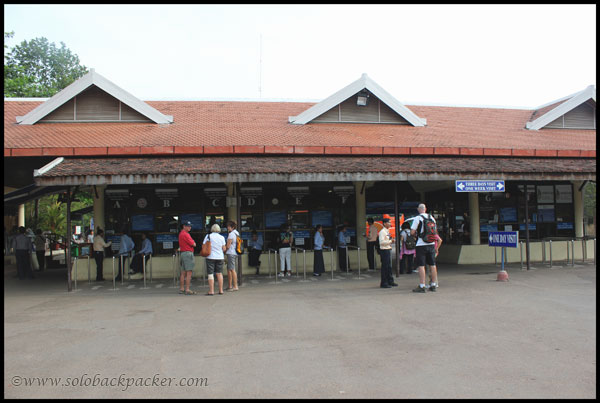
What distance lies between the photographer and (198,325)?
280 inches

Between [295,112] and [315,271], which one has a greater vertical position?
[295,112]

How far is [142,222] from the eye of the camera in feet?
46.9

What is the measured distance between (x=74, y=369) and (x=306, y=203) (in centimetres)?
1033

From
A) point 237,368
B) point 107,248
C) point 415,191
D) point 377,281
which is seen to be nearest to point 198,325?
point 237,368

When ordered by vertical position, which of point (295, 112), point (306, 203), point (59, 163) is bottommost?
point (306, 203)

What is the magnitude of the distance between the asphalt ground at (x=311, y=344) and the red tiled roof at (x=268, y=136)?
14.7 feet

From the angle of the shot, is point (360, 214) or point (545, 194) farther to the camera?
point (545, 194)

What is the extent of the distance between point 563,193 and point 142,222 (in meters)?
13.9

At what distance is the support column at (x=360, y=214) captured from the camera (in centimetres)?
1500

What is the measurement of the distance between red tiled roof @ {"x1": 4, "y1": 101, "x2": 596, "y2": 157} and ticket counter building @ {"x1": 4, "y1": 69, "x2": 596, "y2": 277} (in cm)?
4

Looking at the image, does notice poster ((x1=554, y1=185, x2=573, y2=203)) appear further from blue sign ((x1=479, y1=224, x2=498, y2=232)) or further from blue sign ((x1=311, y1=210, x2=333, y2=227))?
blue sign ((x1=311, y1=210, x2=333, y2=227))

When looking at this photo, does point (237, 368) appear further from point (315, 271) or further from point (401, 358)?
point (315, 271)

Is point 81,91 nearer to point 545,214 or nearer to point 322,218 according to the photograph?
point 322,218

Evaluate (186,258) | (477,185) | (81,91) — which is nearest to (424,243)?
(477,185)
